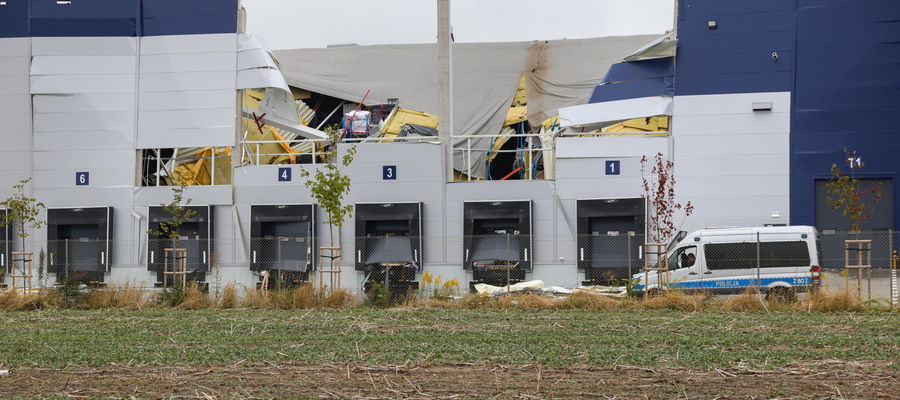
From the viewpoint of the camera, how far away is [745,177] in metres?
32.8

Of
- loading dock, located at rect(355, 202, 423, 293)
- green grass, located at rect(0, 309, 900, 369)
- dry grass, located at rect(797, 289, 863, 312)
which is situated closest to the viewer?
green grass, located at rect(0, 309, 900, 369)

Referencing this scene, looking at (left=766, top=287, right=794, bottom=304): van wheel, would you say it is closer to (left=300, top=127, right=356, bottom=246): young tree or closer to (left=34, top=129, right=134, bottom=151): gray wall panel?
(left=300, top=127, right=356, bottom=246): young tree

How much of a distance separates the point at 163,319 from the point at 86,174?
13245 millimetres

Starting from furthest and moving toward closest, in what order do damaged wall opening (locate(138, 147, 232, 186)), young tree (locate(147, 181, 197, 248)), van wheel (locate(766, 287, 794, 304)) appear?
1. damaged wall opening (locate(138, 147, 232, 186))
2. young tree (locate(147, 181, 197, 248))
3. van wheel (locate(766, 287, 794, 304))

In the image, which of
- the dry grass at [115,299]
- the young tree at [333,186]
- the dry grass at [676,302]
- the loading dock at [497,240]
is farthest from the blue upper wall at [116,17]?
the dry grass at [676,302]

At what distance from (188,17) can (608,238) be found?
14.7m

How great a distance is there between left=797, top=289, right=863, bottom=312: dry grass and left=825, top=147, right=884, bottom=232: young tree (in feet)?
22.6

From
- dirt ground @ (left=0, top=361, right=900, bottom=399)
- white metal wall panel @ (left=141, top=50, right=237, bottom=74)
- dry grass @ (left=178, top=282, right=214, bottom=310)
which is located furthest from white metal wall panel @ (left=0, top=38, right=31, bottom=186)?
dirt ground @ (left=0, top=361, right=900, bottom=399)

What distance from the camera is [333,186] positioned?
31406 mm

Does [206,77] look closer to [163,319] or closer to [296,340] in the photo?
[163,319]

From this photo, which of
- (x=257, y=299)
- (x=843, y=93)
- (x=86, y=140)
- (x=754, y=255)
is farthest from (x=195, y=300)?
(x=843, y=93)

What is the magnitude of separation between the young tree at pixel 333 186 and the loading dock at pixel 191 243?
11.1 ft

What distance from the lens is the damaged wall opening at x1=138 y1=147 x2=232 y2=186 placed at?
37344mm

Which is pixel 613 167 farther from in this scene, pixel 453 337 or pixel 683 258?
pixel 453 337
